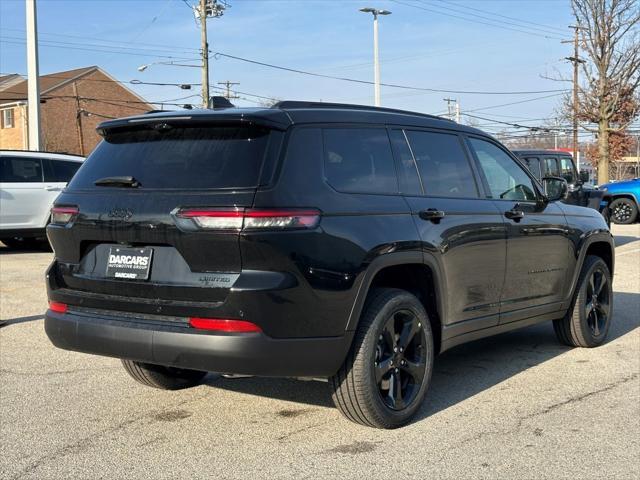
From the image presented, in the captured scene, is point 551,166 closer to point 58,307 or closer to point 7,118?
point 58,307

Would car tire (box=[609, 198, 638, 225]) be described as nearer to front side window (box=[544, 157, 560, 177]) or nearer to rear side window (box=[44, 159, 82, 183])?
front side window (box=[544, 157, 560, 177])

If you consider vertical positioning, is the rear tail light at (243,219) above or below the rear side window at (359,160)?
below

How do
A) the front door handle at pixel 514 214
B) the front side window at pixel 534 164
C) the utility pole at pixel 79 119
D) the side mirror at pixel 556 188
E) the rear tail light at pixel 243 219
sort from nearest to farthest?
the rear tail light at pixel 243 219 < the front door handle at pixel 514 214 < the side mirror at pixel 556 188 < the front side window at pixel 534 164 < the utility pole at pixel 79 119

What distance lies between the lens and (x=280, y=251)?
372 cm

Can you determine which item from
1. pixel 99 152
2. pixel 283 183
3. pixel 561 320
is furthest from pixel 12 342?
pixel 561 320

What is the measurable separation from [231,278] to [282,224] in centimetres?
38

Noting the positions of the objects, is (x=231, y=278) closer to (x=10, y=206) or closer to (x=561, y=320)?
(x=561, y=320)

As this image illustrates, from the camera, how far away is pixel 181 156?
4113 millimetres

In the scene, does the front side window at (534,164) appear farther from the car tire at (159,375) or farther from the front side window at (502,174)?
the car tire at (159,375)

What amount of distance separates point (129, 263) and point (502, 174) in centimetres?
309

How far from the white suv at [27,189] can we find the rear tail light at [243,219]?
10.7 metres

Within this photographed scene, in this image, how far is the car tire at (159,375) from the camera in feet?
16.9

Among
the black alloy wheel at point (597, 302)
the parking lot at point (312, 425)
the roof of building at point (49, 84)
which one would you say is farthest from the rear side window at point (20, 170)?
the roof of building at point (49, 84)

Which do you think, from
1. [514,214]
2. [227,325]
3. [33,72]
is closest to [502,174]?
[514,214]
